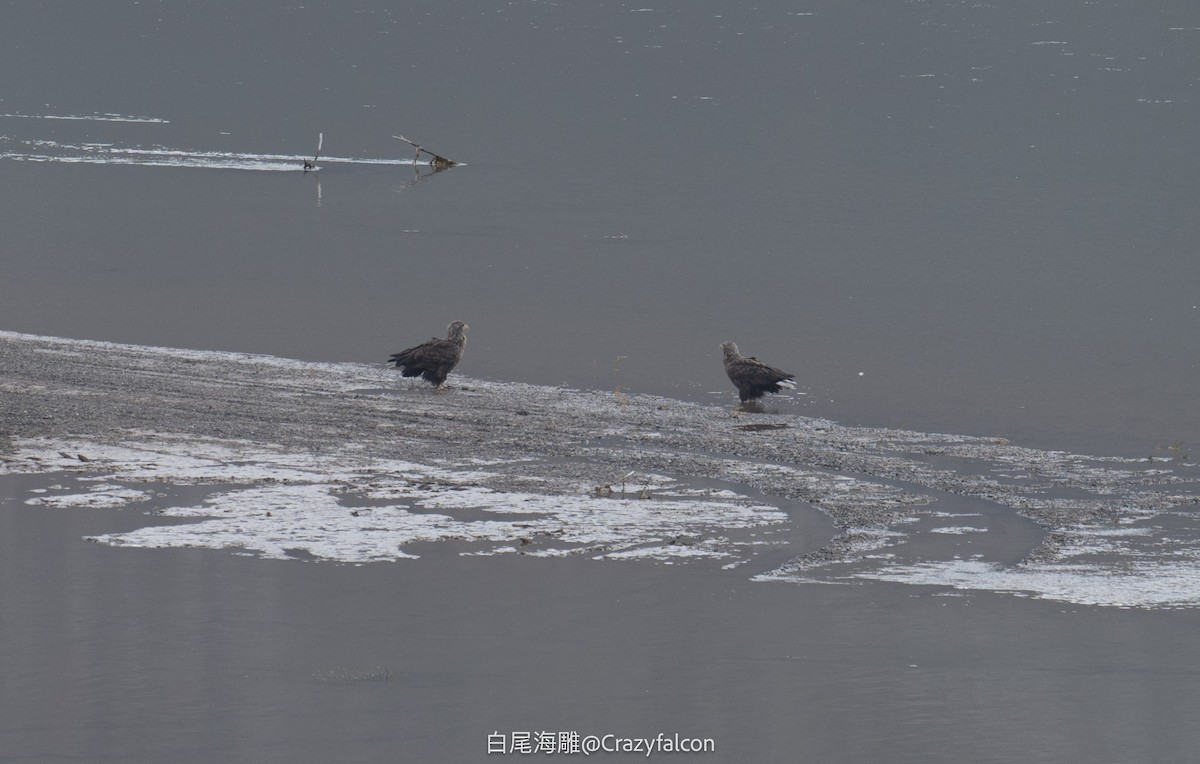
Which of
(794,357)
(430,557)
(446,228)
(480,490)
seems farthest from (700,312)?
(430,557)

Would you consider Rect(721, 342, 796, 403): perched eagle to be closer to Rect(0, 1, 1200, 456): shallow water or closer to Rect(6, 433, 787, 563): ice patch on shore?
Rect(0, 1, 1200, 456): shallow water

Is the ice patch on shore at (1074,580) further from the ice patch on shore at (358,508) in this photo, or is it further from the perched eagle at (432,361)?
the perched eagle at (432,361)

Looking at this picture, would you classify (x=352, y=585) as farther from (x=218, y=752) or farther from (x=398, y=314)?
(x=398, y=314)

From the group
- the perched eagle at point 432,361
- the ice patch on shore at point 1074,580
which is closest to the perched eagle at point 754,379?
the perched eagle at point 432,361

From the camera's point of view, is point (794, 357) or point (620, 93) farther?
point (620, 93)

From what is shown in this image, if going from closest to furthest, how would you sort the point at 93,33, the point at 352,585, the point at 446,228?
the point at 352,585 < the point at 446,228 < the point at 93,33

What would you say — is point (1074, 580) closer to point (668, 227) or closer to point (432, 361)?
point (432, 361)

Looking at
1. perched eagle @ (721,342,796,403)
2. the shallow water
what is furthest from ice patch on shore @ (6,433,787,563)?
the shallow water

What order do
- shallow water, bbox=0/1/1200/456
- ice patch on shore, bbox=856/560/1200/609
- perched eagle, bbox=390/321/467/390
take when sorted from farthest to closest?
shallow water, bbox=0/1/1200/456 → perched eagle, bbox=390/321/467/390 → ice patch on shore, bbox=856/560/1200/609

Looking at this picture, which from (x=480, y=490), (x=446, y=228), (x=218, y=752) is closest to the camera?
Result: (x=218, y=752)

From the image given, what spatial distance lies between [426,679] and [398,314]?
15565 mm

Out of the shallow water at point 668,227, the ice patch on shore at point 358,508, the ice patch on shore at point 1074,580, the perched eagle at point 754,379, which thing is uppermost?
the shallow water at point 668,227

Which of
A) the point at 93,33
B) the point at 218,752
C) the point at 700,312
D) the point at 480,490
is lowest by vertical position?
the point at 218,752

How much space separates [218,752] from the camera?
729cm
